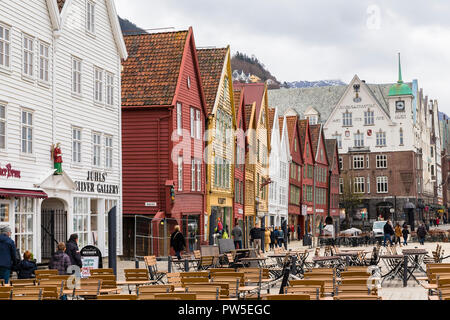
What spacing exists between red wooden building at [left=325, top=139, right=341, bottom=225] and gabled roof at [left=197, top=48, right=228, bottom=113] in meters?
43.0

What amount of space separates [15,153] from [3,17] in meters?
4.43

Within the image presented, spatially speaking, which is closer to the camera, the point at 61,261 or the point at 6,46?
the point at 61,261

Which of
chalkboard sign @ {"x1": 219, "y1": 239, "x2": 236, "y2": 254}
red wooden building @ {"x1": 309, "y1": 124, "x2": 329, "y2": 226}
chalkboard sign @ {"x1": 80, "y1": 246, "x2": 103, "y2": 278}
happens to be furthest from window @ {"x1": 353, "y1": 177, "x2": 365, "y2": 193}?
chalkboard sign @ {"x1": 80, "y1": 246, "x2": 103, "y2": 278}

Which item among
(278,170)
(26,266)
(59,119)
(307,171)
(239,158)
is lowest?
(26,266)

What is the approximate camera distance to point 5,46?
24.8 metres

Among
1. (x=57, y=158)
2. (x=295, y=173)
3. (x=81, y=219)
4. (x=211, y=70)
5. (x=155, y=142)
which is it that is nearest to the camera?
(x=57, y=158)

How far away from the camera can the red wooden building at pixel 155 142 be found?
123ft

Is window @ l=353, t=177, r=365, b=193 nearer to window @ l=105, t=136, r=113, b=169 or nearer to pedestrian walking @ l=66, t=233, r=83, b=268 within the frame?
window @ l=105, t=136, r=113, b=169

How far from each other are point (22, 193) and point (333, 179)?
68486mm

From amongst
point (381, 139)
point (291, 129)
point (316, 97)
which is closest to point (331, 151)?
point (381, 139)

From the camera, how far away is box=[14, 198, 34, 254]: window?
83.2ft

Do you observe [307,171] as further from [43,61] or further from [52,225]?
[43,61]

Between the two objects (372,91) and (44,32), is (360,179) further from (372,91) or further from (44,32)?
(44,32)

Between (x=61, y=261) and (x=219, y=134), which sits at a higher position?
(x=219, y=134)
